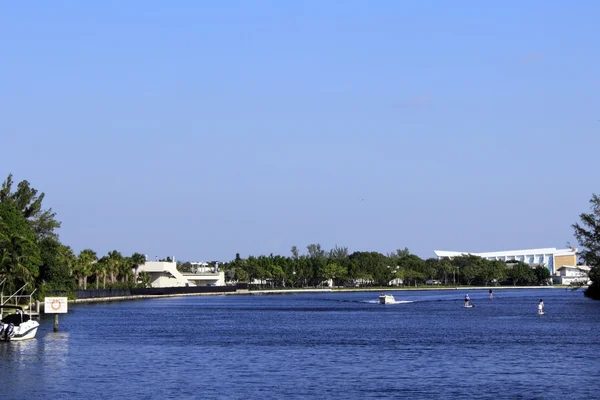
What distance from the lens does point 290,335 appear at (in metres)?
83.8

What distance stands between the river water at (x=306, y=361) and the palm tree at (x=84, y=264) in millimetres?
83376

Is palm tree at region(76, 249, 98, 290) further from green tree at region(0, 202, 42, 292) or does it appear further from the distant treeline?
green tree at region(0, 202, 42, 292)

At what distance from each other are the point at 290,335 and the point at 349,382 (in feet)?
115

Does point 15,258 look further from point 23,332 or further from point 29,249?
point 23,332

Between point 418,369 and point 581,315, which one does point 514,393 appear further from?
point 581,315

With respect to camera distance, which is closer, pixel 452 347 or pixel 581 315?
pixel 452 347

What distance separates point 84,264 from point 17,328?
373 ft

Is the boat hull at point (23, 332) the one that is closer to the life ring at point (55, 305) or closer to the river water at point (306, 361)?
the river water at point (306, 361)

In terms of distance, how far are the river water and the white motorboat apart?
946mm

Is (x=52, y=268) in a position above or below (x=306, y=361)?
above

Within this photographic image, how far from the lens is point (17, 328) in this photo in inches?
2805

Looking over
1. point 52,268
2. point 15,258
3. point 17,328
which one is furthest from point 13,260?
point 17,328

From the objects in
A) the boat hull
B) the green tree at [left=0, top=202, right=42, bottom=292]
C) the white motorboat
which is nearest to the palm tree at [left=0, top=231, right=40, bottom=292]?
the green tree at [left=0, top=202, right=42, bottom=292]

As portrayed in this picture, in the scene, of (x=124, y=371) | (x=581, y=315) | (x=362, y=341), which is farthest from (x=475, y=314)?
(x=124, y=371)
